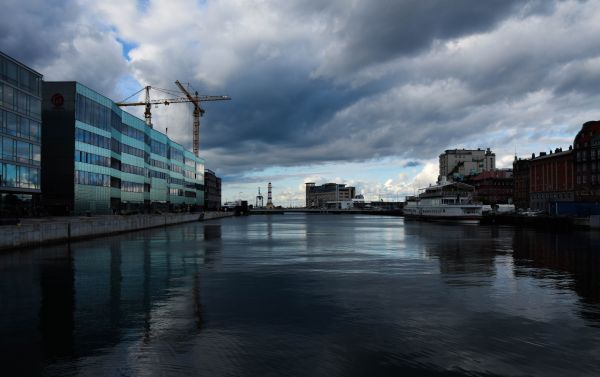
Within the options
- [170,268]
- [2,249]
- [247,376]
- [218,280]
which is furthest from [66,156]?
[247,376]

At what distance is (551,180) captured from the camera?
169875 millimetres

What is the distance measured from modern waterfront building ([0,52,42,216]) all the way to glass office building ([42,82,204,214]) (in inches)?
494

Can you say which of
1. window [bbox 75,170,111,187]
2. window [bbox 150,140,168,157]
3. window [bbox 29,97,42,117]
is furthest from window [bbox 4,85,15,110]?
window [bbox 150,140,168,157]

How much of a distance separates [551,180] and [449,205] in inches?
1884

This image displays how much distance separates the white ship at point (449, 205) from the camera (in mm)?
140750

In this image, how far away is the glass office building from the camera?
94.1 m

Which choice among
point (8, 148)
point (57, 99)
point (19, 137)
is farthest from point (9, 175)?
point (57, 99)

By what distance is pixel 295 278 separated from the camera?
1305 inches

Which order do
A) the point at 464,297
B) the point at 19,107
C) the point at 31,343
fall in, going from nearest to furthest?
the point at 31,343 → the point at 464,297 → the point at 19,107

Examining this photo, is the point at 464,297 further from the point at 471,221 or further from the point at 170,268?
the point at 471,221

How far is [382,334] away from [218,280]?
52.3ft

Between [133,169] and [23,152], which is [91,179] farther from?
[133,169]

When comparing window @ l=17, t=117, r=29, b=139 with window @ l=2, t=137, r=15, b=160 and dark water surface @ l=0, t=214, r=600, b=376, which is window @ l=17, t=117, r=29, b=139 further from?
dark water surface @ l=0, t=214, r=600, b=376

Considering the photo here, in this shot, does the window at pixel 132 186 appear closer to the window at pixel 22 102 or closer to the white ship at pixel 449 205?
the window at pixel 22 102
